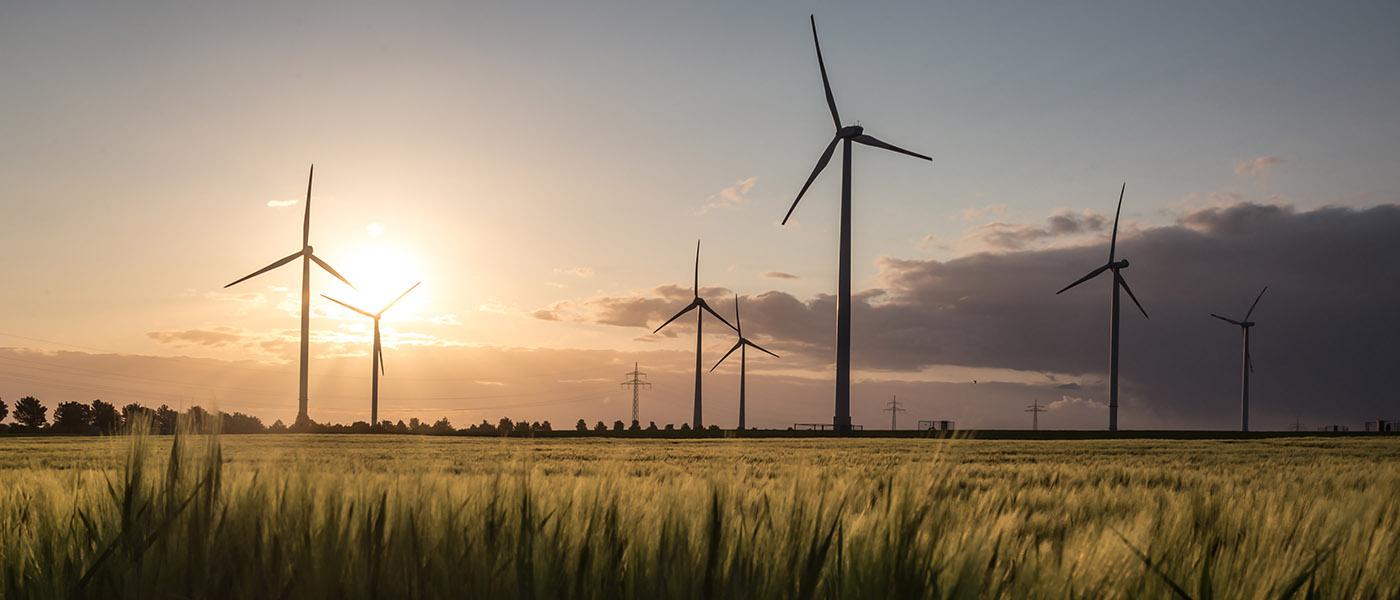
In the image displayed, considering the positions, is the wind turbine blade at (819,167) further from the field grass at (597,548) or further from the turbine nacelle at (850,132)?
the field grass at (597,548)

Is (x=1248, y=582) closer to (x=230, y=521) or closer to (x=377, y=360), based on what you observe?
(x=230, y=521)

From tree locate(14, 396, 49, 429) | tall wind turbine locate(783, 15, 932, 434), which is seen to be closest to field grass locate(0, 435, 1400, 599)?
tall wind turbine locate(783, 15, 932, 434)

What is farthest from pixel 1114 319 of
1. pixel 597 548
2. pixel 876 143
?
pixel 597 548

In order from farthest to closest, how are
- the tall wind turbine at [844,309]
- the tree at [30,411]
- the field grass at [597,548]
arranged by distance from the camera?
the tree at [30,411], the tall wind turbine at [844,309], the field grass at [597,548]

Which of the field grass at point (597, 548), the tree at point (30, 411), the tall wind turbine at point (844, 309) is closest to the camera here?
the field grass at point (597, 548)

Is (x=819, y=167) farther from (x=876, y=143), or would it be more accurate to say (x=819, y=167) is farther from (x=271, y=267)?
(x=271, y=267)

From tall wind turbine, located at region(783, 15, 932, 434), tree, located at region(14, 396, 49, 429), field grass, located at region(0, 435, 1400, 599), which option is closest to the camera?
field grass, located at region(0, 435, 1400, 599)

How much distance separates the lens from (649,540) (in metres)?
3.10

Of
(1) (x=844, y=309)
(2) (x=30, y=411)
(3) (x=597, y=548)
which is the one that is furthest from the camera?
(2) (x=30, y=411)

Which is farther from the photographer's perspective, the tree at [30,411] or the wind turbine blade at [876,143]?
the tree at [30,411]

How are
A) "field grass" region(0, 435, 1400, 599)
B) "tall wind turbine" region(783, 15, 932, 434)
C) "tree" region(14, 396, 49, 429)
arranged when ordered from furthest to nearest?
"tree" region(14, 396, 49, 429), "tall wind turbine" region(783, 15, 932, 434), "field grass" region(0, 435, 1400, 599)

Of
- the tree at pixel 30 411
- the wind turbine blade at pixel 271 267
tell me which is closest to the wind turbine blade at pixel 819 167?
the wind turbine blade at pixel 271 267

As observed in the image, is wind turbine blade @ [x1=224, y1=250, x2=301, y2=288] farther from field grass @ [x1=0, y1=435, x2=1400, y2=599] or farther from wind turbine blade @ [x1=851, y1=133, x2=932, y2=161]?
field grass @ [x1=0, y1=435, x2=1400, y2=599]

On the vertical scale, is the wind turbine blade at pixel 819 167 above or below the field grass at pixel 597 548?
above
